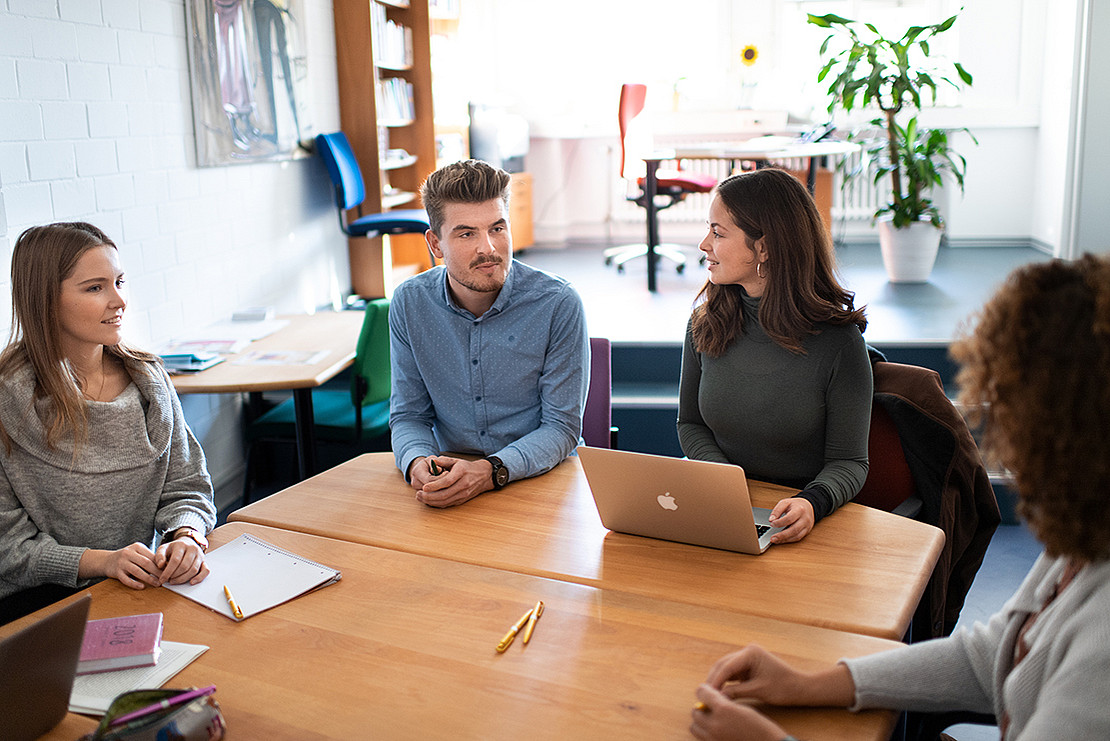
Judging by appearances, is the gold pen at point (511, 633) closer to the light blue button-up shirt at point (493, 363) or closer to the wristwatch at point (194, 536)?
the wristwatch at point (194, 536)

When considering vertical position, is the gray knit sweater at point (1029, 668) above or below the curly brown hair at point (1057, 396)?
below

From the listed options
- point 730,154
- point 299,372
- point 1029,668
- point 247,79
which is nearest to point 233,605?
point 1029,668

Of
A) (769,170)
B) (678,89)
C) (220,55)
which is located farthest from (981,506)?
(678,89)

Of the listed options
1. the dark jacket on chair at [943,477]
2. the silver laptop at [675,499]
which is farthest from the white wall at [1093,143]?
the silver laptop at [675,499]

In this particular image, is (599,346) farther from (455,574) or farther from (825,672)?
(825,672)

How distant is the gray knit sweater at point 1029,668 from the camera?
0.90 m

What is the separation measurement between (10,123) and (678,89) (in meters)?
5.52

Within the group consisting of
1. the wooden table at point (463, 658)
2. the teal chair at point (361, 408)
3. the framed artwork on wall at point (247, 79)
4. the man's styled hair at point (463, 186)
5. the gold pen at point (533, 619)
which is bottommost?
the teal chair at point (361, 408)

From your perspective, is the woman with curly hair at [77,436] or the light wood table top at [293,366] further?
the light wood table top at [293,366]

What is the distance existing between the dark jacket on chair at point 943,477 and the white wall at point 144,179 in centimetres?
236

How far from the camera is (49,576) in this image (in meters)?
1.63

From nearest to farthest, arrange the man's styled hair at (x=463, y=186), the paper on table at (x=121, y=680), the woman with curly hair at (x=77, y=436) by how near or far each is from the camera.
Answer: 1. the paper on table at (x=121, y=680)
2. the woman with curly hair at (x=77, y=436)
3. the man's styled hair at (x=463, y=186)

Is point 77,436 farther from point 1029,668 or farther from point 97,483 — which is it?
point 1029,668

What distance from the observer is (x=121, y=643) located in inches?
49.3
